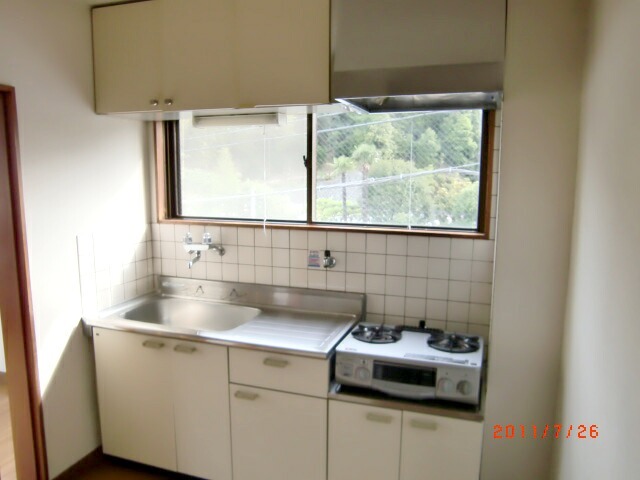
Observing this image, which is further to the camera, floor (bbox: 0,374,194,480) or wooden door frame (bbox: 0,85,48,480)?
floor (bbox: 0,374,194,480)

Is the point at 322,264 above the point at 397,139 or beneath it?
beneath

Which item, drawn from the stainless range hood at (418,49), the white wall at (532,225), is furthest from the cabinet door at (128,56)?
the white wall at (532,225)

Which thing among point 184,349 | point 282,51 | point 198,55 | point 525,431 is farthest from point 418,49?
point 184,349

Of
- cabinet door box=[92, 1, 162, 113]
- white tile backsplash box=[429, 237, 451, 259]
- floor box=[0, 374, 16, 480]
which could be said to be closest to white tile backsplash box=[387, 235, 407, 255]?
white tile backsplash box=[429, 237, 451, 259]

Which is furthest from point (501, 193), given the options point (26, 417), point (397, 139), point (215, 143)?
point (26, 417)

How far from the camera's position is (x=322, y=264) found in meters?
2.53

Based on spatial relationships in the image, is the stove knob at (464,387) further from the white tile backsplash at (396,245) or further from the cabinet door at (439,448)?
the white tile backsplash at (396,245)

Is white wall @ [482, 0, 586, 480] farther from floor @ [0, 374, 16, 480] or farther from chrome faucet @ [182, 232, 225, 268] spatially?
floor @ [0, 374, 16, 480]

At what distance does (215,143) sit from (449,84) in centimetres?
153

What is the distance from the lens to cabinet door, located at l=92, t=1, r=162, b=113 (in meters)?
2.30

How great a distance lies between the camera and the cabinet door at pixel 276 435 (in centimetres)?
205

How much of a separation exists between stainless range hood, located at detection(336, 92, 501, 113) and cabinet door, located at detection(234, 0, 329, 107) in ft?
0.63

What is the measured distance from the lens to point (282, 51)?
81.9 inches

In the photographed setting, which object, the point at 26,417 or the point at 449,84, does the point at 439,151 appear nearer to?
the point at 449,84
